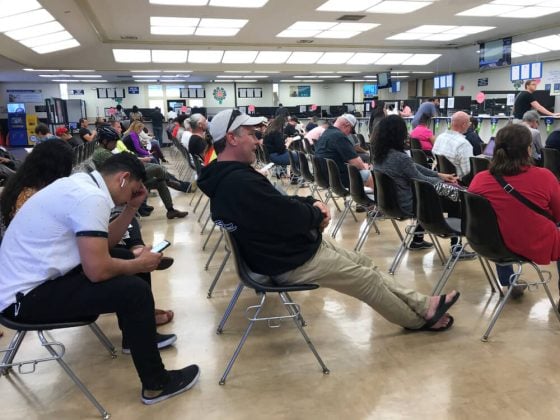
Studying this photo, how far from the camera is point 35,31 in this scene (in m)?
8.64

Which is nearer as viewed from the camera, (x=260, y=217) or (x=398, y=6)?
(x=260, y=217)

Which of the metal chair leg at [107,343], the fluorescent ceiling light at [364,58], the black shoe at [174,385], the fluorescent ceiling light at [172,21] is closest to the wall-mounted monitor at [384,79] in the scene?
the fluorescent ceiling light at [364,58]

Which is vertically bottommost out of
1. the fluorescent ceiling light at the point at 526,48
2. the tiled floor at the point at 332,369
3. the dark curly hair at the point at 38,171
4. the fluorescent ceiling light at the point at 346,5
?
the tiled floor at the point at 332,369

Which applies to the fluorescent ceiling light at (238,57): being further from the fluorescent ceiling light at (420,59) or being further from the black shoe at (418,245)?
the black shoe at (418,245)

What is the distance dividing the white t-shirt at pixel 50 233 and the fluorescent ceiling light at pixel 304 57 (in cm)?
1253

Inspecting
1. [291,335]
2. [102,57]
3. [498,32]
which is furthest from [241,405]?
[102,57]

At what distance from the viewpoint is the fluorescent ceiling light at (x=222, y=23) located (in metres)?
8.78

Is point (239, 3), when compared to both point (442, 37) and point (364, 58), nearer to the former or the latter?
point (442, 37)

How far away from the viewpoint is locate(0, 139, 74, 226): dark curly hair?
7.44 ft

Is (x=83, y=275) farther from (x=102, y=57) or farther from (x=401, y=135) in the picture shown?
(x=102, y=57)

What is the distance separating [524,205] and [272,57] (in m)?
12.5

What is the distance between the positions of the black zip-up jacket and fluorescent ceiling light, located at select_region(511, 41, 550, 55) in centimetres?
1155

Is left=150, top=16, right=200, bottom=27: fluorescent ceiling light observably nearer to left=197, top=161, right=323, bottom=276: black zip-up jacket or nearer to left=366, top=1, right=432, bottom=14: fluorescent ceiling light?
left=366, top=1, right=432, bottom=14: fluorescent ceiling light

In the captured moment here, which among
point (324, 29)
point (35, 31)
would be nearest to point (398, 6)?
point (324, 29)
